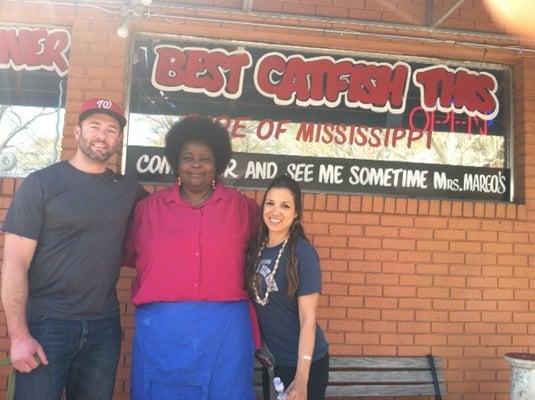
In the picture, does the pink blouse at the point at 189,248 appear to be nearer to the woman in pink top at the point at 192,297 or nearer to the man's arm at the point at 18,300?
the woman in pink top at the point at 192,297

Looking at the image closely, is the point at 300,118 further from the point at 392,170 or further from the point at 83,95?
the point at 83,95

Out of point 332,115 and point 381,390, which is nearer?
point 381,390

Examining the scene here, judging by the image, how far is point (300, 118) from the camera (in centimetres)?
414

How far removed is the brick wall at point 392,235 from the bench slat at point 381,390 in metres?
0.25

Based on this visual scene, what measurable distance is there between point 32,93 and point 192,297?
227 cm

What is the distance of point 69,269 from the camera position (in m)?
2.66

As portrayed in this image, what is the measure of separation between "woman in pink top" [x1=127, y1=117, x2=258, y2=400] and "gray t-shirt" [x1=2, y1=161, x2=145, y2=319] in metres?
0.18

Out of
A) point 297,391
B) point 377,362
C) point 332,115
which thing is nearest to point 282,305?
point 297,391

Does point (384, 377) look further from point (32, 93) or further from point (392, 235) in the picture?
point (32, 93)

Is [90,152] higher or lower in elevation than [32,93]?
lower

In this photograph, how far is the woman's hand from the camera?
2.53 meters

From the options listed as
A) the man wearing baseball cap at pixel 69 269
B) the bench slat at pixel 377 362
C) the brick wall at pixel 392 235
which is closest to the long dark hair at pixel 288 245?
the man wearing baseball cap at pixel 69 269

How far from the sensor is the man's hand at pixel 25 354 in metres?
2.49

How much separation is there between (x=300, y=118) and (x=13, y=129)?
2123 millimetres
